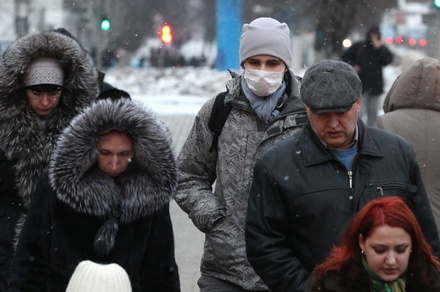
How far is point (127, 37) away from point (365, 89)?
53027 mm

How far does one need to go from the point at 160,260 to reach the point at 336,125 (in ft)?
4.00

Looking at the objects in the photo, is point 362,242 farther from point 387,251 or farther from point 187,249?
point 187,249

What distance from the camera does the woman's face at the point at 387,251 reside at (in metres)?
3.56

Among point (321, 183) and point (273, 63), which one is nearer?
point (321, 183)

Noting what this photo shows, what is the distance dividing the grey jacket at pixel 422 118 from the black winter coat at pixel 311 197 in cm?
219

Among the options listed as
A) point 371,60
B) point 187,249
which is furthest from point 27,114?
point 371,60

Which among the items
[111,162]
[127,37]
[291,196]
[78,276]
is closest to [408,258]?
[291,196]

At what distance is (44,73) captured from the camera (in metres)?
5.81

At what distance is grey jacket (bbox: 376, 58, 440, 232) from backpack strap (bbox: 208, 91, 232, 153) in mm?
1621

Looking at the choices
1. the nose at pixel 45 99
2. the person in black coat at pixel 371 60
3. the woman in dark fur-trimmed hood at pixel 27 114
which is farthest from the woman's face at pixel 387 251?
the person in black coat at pixel 371 60

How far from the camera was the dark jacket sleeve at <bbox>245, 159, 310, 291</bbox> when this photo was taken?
13.2 ft

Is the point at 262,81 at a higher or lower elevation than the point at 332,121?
higher

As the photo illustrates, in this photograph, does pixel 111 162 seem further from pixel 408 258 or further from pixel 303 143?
pixel 408 258

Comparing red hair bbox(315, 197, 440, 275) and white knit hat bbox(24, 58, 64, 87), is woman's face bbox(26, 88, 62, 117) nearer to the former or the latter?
white knit hat bbox(24, 58, 64, 87)
